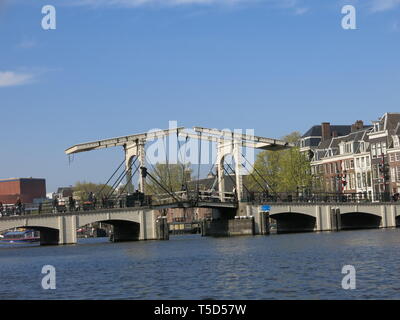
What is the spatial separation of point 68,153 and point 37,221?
18.9 feet

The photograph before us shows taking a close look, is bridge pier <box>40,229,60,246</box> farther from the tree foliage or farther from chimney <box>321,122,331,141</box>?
chimney <box>321,122,331,141</box>

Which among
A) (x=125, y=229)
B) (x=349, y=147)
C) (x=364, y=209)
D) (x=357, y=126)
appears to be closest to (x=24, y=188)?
(x=357, y=126)

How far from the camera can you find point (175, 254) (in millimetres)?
40250

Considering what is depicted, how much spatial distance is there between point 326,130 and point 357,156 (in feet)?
46.4

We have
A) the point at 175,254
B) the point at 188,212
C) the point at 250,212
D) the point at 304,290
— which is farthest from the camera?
the point at 188,212

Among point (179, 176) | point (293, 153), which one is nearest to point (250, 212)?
point (293, 153)

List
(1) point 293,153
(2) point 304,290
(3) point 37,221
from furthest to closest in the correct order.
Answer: (1) point 293,153 < (3) point 37,221 < (2) point 304,290

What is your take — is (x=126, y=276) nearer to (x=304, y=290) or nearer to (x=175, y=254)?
(x=304, y=290)

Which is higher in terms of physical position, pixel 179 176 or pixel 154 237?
pixel 179 176

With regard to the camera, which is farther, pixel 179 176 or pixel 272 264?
pixel 179 176

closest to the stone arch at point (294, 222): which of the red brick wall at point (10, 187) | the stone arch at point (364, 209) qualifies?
the stone arch at point (364, 209)

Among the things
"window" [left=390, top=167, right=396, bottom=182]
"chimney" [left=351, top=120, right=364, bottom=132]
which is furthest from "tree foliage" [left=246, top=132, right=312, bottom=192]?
"chimney" [left=351, top=120, right=364, bottom=132]

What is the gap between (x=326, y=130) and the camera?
99.9 meters

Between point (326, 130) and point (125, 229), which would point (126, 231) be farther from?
point (326, 130)
